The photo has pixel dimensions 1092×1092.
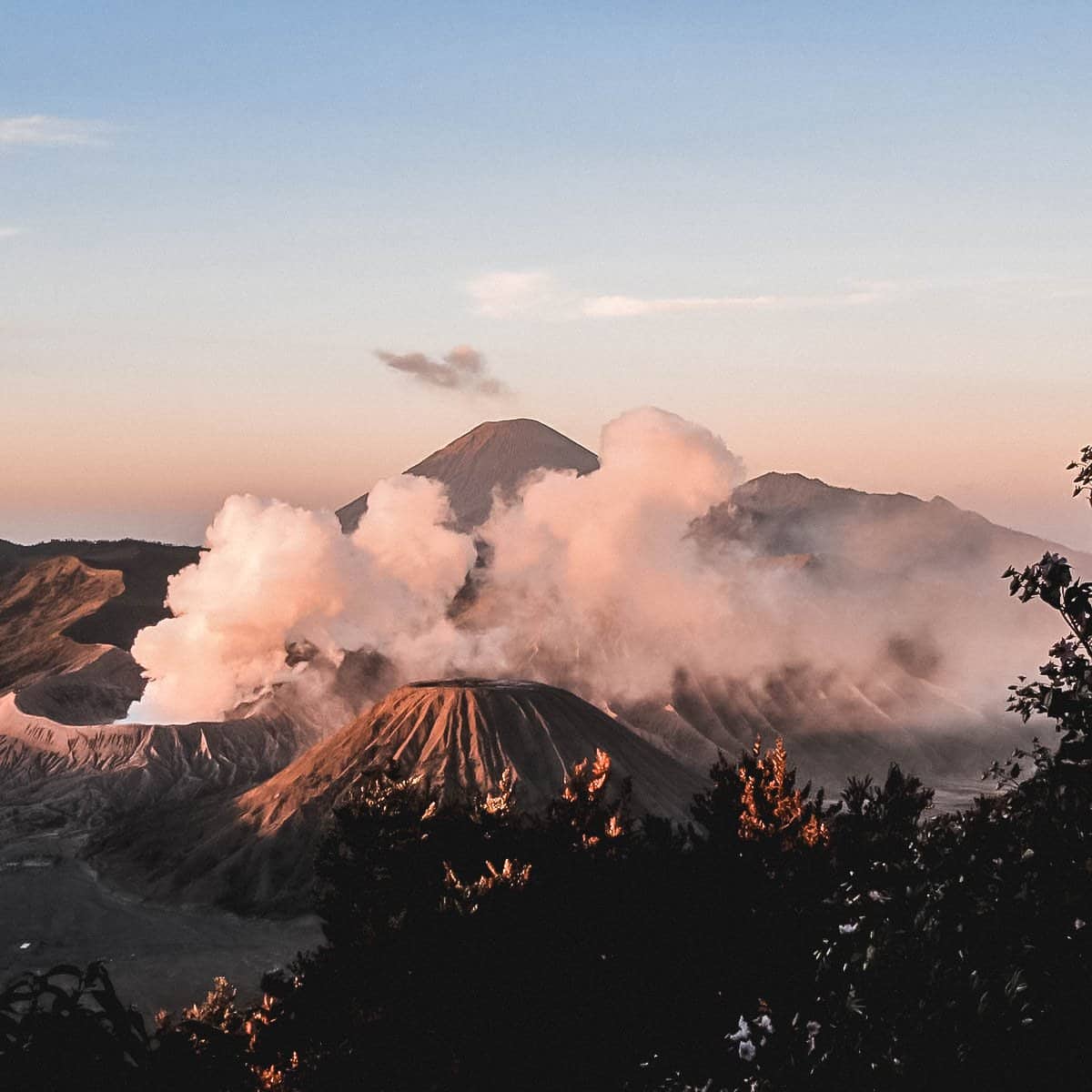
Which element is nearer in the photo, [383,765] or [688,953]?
[688,953]

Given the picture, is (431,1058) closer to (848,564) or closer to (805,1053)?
(805,1053)

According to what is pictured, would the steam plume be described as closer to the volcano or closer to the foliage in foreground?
the volcano

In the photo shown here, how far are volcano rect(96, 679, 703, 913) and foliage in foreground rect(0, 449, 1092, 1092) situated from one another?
51.9m

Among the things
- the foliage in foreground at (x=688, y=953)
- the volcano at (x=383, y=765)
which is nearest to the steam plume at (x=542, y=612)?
the volcano at (x=383, y=765)

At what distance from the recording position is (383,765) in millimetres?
81000

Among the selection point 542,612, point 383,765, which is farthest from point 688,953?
point 542,612

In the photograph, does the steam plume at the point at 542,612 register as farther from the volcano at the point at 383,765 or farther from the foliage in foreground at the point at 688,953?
the foliage in foreground at the point at 688,953

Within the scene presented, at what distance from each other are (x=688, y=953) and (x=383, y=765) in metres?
56.0

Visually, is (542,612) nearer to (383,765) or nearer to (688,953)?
(383,765)

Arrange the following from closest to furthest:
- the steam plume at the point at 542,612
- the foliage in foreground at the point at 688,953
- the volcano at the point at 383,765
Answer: the foliage in foreground at the point at 688,953 < the volcano at the point at 383,765 < the steam plume at the point at 542,612

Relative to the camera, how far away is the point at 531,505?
156 m

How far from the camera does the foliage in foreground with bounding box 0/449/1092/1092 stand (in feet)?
37.0

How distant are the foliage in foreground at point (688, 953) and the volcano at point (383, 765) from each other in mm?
51934

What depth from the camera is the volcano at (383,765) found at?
82.9 metres
